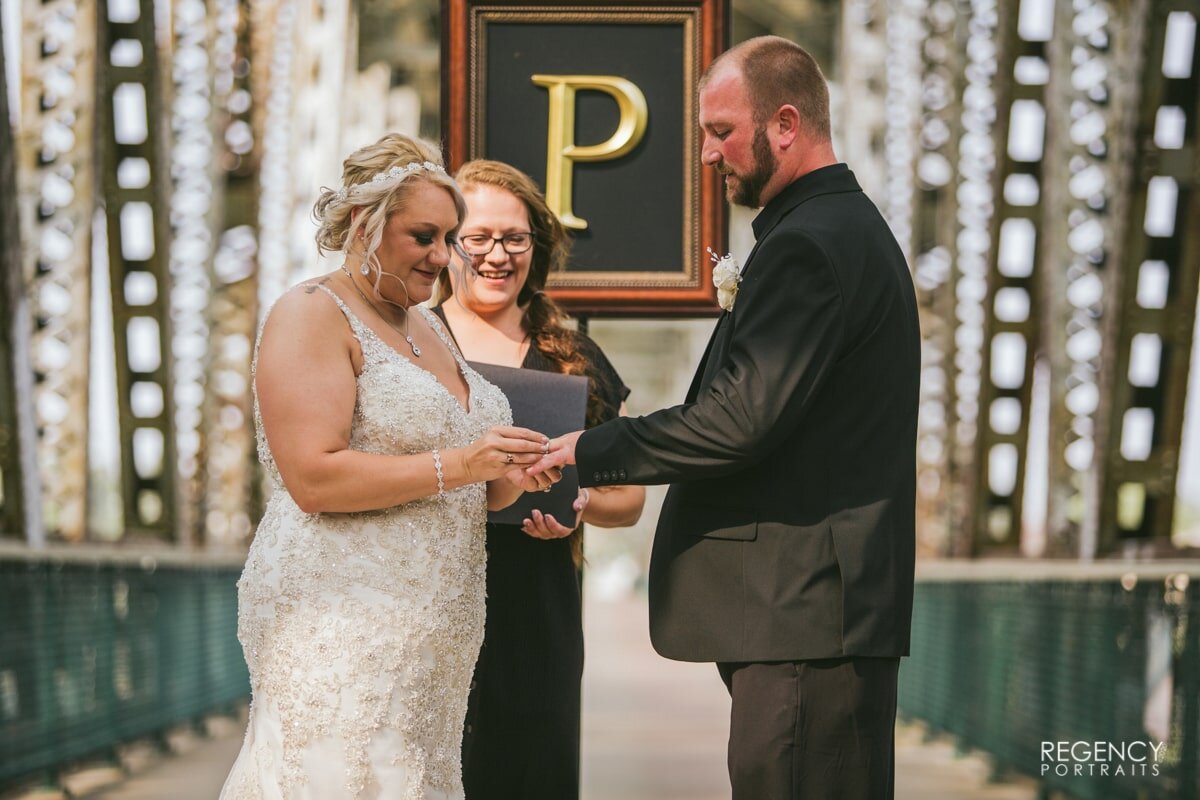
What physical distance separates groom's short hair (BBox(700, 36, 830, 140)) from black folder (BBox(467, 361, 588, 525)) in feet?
2.87

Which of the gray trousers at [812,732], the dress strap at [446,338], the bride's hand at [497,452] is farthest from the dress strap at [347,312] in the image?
the gray trousers at [812,732]

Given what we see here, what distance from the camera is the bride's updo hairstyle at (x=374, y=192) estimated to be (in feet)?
12.4

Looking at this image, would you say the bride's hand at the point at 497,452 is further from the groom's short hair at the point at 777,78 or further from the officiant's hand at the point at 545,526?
the groom's short hair at the point at 777,78

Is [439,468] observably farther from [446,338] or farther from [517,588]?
[517,588]

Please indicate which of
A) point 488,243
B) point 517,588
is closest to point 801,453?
point 517,588

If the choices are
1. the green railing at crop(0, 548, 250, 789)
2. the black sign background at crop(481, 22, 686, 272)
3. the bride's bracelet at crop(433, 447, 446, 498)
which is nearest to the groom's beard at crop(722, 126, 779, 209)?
the bride's bracelet at crop(433, 447, 446, 498)

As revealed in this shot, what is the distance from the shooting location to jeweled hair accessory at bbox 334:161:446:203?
379cm

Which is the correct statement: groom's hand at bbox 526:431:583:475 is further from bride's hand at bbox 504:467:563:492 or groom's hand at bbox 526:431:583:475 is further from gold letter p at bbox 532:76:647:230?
gold letter p at bbox 532:76:647:230

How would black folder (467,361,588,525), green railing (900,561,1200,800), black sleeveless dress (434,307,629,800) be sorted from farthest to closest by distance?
green railing (900,561,1200,800) < black sleeveless dress (434,307,629,800) < black folder (467,361,588,525)

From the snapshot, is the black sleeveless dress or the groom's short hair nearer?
the groom's short hair

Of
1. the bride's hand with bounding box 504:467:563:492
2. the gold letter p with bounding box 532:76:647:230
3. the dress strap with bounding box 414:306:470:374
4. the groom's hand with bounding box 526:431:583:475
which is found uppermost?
the gold letter p with bounding box 532:76:647:230

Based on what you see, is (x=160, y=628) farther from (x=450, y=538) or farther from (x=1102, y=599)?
(x=450, y=538)

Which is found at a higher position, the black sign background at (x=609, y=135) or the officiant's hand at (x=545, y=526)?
the black sign background at (x=609, y=135)

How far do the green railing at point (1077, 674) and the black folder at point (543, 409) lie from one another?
3.67 m
